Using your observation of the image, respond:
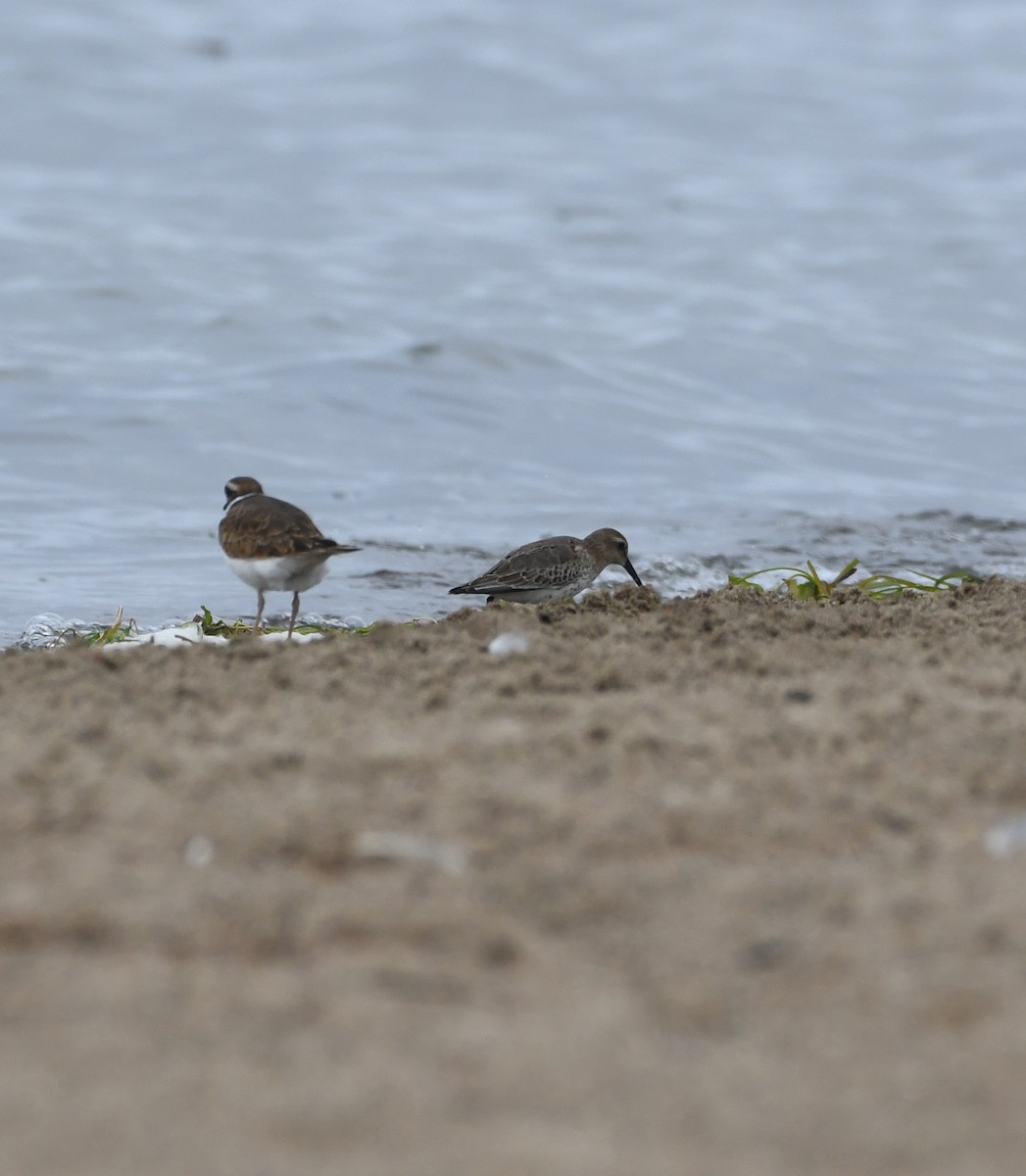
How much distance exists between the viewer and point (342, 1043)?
2.80 meters

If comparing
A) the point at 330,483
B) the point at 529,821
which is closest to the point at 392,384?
the point at 330,483

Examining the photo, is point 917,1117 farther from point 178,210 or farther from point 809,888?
point 178,210

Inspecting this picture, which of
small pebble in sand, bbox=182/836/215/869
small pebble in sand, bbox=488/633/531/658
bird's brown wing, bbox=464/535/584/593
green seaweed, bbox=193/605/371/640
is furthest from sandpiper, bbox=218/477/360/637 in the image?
small pebble in sand, bbox=182/836/215/869

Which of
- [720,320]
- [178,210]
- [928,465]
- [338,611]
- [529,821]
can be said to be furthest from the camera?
[178,210]

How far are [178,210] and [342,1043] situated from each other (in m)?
17.0

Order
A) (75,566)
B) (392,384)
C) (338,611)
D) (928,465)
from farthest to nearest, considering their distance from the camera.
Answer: (392,384), (928,465), (75,566), (338,611)

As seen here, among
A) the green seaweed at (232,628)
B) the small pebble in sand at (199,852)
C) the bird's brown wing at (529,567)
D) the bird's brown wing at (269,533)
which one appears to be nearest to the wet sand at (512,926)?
the small pebble in sand at (199,852)

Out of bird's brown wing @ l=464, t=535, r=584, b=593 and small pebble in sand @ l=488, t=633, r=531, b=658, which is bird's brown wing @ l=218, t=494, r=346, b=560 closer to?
bird's brown wing @ l=464, t=535, r=584, b=593

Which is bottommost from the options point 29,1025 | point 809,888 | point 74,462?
point 29,1025

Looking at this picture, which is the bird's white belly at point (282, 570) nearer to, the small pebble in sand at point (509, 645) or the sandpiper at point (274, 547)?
the sandpiper at point (274, 547)

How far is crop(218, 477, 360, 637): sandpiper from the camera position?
6.85 m

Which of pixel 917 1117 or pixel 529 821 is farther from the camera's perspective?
pixel 529 821

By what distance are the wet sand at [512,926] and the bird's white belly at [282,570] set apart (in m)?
1.91

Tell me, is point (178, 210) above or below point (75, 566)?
above
